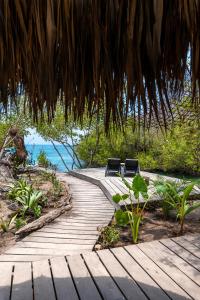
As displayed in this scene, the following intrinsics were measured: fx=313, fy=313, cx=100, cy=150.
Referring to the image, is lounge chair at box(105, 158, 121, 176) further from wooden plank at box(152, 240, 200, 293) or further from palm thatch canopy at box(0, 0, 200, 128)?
palm thatch canopy at box(0, 0, 200, 128)

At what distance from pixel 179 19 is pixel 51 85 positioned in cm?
60

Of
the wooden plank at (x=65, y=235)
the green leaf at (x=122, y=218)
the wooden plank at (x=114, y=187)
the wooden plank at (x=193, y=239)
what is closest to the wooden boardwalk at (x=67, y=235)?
the wooden plank at (x=65, y=235)

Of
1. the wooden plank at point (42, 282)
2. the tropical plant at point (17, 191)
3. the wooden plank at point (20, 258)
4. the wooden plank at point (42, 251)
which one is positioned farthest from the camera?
the tropical plant at point (17, 191)

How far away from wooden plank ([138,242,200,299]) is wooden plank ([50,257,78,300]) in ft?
3.81

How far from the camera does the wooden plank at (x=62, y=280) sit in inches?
126

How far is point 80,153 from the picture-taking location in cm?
2017

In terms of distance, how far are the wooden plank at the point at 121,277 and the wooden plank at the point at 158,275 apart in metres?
0.28

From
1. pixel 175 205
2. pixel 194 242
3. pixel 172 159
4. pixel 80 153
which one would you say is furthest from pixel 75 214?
pixel 80 153

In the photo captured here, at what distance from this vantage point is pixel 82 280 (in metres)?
3.54

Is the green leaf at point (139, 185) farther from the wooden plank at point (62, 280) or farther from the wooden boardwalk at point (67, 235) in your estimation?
the wooden plank at point (62, 280)

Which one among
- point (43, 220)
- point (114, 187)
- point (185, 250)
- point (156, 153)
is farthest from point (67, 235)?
point (156, 153)

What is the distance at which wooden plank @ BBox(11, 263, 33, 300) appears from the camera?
3.20m

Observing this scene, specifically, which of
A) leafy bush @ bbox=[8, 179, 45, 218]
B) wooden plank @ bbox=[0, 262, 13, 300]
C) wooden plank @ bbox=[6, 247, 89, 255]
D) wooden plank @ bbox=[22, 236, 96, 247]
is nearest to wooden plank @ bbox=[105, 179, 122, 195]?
leafy bush @ bbox=[8, 179, 45, 218]

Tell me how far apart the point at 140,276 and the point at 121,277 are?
22 centimetres
